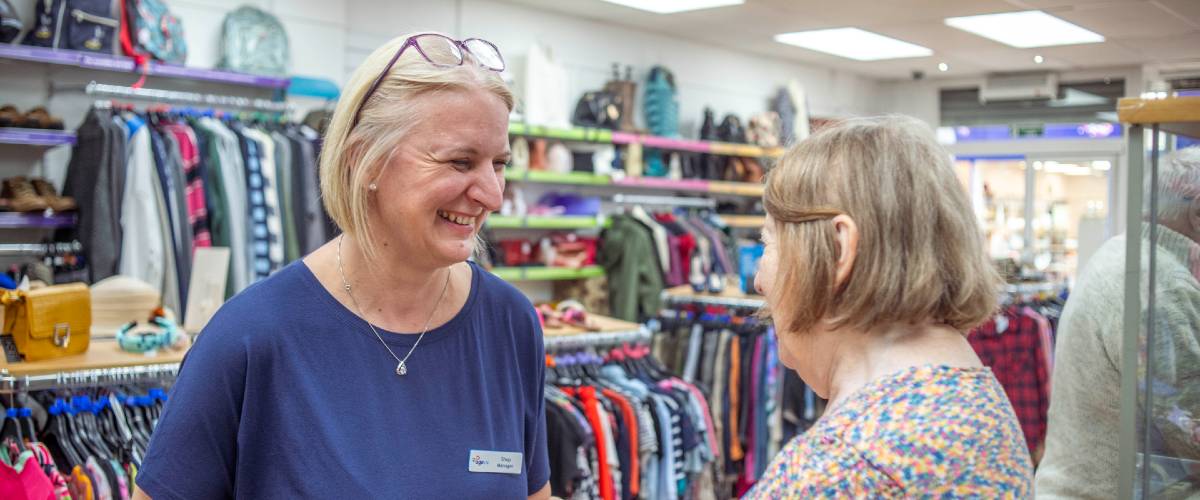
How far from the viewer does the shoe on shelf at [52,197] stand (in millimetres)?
4914

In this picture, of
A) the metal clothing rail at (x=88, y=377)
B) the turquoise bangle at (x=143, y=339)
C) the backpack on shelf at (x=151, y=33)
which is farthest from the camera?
the backpack on shelf at (x=151, y=33)

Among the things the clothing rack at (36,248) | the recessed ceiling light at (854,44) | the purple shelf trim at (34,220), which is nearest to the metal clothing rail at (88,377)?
the clothing rack at (36,248)

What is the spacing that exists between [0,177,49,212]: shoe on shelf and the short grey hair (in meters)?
4.85

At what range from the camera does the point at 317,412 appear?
141 cm

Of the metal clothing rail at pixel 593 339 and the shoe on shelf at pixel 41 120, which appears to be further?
the shoe on shelf at pixel 41 120

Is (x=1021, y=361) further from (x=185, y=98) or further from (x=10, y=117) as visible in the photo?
(x=10, y=117)

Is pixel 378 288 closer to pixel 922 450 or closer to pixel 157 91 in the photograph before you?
pixel 922 450

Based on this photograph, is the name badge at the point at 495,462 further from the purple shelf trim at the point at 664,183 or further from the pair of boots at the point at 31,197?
the purple shelf trim at the point at 664,183

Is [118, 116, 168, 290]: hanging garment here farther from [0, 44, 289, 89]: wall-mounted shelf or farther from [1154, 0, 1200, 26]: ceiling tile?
[1154, 0, 1200, 26]: ceiling tile

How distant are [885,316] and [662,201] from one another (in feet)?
25.7

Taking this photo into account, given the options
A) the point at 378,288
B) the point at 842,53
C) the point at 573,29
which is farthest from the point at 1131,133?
the point at 842,53

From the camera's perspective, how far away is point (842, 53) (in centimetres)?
1037

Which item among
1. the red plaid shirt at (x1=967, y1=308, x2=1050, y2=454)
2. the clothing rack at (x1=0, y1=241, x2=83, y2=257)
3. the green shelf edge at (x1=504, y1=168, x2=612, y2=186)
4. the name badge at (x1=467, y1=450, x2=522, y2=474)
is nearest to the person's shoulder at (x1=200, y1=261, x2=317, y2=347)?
the name badge at (x1=467, y1=450, x2=522, y2=474)

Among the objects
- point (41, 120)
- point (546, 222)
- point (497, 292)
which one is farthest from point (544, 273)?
point (497, 292)
